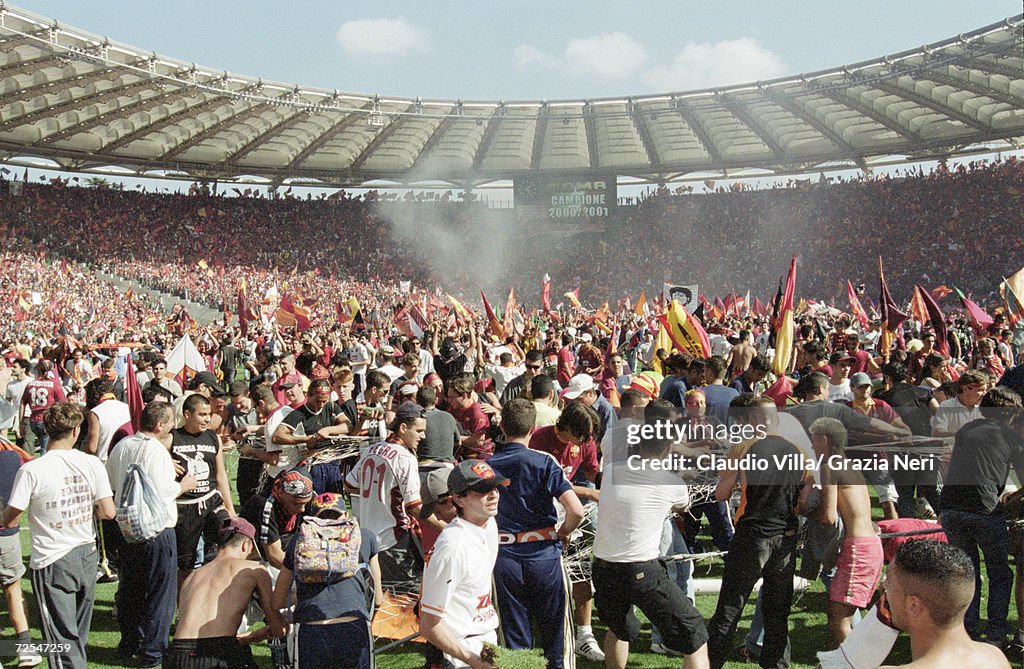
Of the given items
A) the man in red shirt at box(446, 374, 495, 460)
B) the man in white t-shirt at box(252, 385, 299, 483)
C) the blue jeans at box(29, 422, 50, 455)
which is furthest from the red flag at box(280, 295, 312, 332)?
→ the man in red shirt at box(446, 374, 495, 460)

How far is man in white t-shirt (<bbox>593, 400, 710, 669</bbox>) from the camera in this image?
4.40 metres

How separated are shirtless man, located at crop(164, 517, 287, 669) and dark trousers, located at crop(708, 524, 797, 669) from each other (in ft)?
7.63

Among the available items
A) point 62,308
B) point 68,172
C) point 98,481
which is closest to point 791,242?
point 62,308

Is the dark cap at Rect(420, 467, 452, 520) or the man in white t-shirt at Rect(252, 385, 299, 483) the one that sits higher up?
the man in white t-shirt at Rect(252, 385, 299, 483)

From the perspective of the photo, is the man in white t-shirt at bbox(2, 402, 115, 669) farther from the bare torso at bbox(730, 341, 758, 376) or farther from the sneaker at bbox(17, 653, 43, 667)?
the bare torso at bbox(730, 341, 758, 376)

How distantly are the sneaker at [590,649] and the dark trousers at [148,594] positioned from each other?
2.56m

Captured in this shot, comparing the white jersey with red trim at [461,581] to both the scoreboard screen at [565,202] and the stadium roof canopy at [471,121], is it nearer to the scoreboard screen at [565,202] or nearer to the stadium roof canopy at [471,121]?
the stadium roof canopy at [471,121]

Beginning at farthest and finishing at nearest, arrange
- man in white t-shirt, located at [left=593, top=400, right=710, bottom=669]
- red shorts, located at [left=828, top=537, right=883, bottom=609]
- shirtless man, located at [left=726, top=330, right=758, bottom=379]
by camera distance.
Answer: shirtless man, located at [left=726, top=330, right=758, bottom=379]
red shorts, located at [left=828, top=537, right=883, bottom=609]
man in white t-shirt, located at [left=593, top=400, right=710, bottom=669]

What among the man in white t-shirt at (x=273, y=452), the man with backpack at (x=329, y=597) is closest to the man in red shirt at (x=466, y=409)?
the man in white t-shirt at (x=273, y=452)

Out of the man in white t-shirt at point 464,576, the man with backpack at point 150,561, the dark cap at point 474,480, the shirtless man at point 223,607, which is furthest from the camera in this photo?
the man with backpack at point 150,561

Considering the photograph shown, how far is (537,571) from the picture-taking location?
449 cm

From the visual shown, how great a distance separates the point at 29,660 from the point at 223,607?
217 cm

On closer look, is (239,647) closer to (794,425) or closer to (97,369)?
(794,425)

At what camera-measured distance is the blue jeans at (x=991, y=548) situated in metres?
5.11
